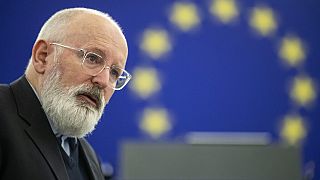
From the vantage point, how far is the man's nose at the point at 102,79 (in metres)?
1.29

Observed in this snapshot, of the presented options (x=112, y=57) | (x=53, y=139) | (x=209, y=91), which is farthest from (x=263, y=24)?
(x=53, y=139)

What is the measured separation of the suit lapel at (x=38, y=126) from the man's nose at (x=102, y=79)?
16 centimetres

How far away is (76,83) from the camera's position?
130 cm

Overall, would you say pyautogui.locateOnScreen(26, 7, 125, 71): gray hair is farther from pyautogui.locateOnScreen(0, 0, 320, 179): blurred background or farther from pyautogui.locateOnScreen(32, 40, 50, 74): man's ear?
pyautogui.locateOnScreen(0, 0, 320, 179): blurred background

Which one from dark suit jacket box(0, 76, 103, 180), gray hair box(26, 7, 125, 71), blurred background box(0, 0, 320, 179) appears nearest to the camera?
dark suit jacket box(0, 76, 103, 180)

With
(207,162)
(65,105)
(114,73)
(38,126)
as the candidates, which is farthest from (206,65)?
(207,162)

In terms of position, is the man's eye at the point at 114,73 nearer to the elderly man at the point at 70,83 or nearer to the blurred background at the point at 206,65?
the elderly man at the point at 70,83

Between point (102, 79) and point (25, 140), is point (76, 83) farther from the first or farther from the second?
point (25, 140)

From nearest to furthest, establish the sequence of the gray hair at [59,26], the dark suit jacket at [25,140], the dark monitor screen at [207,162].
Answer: the dark monitor screen at [207,162] < the dark suit jacket at [25,140] < the gray hair at [59,26]

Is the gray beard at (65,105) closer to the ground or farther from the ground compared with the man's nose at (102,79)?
closer to the ground

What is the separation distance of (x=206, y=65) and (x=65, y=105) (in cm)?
173

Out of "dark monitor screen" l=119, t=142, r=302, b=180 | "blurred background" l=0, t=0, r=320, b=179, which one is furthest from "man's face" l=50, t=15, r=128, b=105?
"blurred background" l=0, t=0, r=320, b=179

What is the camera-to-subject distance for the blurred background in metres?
2.87

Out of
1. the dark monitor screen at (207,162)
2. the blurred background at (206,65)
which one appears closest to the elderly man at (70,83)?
the dark monitor screen at (207,162)
